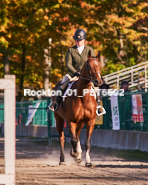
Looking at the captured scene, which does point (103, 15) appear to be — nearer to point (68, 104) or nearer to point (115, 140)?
point (115, 140)

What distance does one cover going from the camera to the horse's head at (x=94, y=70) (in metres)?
11.0

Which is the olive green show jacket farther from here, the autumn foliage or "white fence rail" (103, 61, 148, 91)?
the autumn foliage

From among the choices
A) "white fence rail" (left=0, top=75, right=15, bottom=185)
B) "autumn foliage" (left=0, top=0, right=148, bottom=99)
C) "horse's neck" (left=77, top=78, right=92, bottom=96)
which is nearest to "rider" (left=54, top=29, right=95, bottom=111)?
"horse's neck" (left=77, top=78, right=92, bottom=96)

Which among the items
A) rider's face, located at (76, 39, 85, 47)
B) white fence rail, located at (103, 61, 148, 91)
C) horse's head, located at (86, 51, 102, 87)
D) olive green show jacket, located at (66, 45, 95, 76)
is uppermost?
white fence rail, located at (103, 61, 148, 91)

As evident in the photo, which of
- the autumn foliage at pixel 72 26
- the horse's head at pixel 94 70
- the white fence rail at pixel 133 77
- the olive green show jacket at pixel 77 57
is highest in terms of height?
the autumn foliage at pixel 72 26

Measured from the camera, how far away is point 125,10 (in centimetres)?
3114

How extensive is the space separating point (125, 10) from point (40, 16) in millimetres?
5780

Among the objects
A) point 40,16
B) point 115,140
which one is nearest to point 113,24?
point 40,16

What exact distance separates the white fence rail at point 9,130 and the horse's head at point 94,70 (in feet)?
16.4

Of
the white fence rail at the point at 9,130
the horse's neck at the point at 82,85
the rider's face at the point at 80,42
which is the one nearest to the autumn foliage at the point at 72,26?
the rider's face at the point at 80,42

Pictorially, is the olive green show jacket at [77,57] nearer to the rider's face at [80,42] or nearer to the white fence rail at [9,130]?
the rider's face at [80,42]

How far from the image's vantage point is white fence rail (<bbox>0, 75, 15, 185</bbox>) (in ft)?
19.5

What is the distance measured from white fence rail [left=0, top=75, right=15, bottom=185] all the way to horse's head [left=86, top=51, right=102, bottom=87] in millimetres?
5001

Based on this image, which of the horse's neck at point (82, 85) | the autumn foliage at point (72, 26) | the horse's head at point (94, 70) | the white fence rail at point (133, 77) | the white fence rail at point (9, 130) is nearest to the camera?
the white fence rail at point (9, 130)
